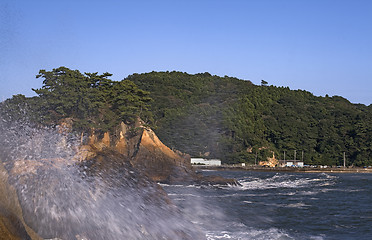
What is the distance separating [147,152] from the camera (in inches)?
2208

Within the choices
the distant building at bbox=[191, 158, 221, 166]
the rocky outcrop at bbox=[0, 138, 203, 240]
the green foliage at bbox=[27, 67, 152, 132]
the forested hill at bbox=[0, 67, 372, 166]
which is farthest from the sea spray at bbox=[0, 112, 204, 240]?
the distant building at bbox=[191, 158, 221, 166]

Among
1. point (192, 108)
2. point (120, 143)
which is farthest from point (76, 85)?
point (192, 108)

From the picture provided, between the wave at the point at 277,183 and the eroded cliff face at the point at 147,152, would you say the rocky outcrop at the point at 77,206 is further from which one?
the eroded cliff face at the point at 147,152

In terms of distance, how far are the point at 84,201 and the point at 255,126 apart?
481ft

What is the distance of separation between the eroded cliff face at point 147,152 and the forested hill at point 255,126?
68.5m

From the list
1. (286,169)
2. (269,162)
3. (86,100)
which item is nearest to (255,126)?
(269,162)

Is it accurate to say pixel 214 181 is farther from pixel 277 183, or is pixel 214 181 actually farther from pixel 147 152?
pixel 277 183

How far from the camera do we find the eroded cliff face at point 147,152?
52463 millimetres

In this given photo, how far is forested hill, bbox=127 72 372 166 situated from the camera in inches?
5330

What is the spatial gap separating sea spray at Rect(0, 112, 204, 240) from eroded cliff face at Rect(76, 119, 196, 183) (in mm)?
33427

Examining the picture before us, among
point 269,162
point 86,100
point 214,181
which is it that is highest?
point 86,100

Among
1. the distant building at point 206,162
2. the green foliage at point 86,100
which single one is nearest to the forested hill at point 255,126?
the distant building at point 206,162

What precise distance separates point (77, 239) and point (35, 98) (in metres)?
55.4

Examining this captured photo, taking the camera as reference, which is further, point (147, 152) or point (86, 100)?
point (86, 100)
